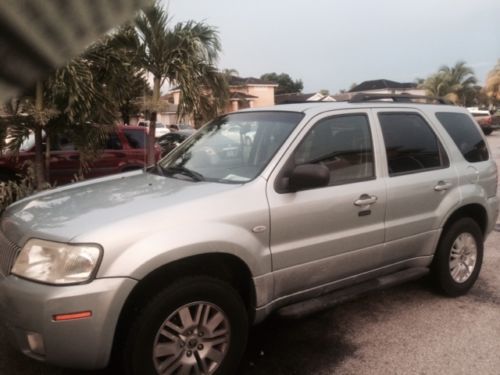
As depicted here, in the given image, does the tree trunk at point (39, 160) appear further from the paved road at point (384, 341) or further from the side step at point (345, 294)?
the side step at point (345, 294)

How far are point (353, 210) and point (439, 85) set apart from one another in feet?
156

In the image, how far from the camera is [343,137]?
367 centimetres

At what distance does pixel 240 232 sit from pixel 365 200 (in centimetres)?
113

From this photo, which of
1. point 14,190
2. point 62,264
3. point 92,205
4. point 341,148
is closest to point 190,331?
point 62,264

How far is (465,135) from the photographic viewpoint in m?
4.51

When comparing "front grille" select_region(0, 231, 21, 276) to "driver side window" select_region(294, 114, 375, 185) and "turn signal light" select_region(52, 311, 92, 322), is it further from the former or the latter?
"driver side window" select_region(294, 114, 375, 185)

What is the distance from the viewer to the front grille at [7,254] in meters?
2.63

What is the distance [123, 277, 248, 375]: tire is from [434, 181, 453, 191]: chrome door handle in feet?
6.86

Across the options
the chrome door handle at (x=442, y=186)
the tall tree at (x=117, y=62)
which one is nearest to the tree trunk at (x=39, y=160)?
the tall tree at (x=117, y=62)

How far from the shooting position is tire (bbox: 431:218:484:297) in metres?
4.21

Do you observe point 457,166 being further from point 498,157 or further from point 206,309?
point 498,157

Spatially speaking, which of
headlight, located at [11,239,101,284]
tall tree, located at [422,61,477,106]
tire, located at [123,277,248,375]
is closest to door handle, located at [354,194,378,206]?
tire, located at [123,277,248,375]

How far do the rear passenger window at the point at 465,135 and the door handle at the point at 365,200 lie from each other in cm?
132

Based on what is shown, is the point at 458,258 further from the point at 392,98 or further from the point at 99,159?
the point at 99,159
